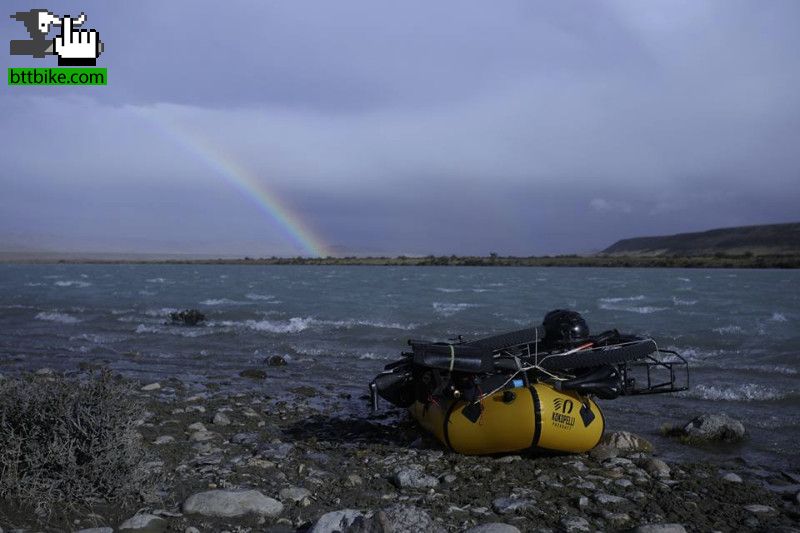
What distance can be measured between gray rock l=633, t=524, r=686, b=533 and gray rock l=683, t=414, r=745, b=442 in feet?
11.6

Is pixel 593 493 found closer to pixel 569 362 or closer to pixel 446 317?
pixel 569 362

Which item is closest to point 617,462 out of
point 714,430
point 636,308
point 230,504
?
point 714,430

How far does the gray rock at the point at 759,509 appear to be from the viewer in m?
5.91

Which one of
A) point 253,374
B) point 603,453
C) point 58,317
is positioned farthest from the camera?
point 58,317

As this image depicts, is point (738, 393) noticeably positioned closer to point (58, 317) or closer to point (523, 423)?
point (523, 423)

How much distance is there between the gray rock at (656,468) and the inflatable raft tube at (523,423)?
2.01 ft

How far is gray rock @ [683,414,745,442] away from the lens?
8.49 meters

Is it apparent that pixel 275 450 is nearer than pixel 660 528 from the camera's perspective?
No

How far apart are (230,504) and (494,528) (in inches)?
91.0

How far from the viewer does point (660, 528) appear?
17.2ft

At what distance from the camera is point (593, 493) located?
6242mm

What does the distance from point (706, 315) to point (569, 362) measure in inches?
881

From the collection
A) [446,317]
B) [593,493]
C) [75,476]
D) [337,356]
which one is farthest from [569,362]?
[446,317]

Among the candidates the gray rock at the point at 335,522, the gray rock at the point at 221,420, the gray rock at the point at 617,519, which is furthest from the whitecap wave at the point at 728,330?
the gray rock at the point at 335,522
